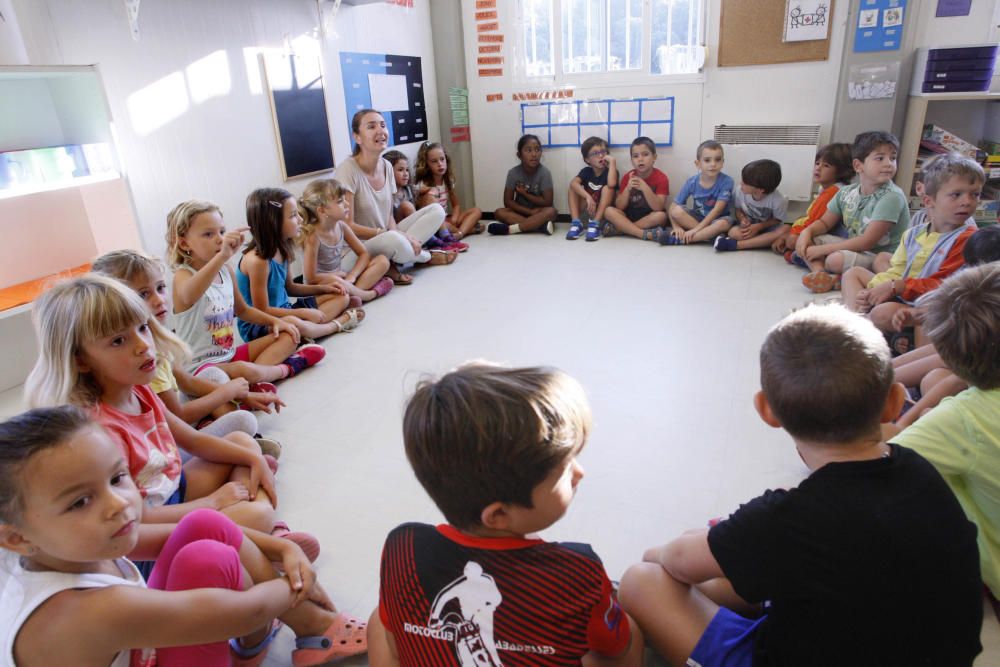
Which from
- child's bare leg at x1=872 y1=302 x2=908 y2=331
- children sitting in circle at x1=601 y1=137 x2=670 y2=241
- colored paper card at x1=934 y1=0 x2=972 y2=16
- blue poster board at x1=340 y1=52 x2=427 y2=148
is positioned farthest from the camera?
children sitting in circle at x1=601 y1=137 x2=670 y2=241

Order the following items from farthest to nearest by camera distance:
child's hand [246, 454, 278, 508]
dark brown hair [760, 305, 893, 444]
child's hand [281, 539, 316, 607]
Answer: child's hand [246, 454, 278, 508] < child's hand [281, 539, 316, 607] < dark brown hair [760, 305, 893, 444]

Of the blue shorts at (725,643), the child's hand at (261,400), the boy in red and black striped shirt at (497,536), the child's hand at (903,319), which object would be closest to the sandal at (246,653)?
the boy in red and black striped shirt at (497,536)

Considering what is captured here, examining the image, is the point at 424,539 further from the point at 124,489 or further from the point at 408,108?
the point at 408,108

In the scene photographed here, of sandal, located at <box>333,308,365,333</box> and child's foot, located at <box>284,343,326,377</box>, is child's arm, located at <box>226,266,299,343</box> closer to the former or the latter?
child's foot, located at <box>284,343,326,377</box>

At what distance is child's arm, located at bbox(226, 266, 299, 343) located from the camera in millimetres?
2525

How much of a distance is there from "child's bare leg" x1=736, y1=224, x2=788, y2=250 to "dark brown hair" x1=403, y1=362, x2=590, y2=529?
12.0 feet

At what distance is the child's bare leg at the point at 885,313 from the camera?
92.1 inches

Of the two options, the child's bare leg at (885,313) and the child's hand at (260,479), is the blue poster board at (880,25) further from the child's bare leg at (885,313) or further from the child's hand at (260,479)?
the child's hand at (260,479)

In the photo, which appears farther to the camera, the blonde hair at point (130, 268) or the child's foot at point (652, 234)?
the child's foot at point (652, 234)

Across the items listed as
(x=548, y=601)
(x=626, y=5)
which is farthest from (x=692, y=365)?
(x=626, y=5)

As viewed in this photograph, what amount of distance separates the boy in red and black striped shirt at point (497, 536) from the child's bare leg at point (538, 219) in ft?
13.8

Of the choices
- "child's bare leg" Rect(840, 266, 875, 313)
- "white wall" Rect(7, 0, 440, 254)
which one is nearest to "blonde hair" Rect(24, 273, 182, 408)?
"white wall" Rect(7, 0, 440, 254)

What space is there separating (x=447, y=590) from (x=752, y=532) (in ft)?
1.41

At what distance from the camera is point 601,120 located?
4.86 metres
